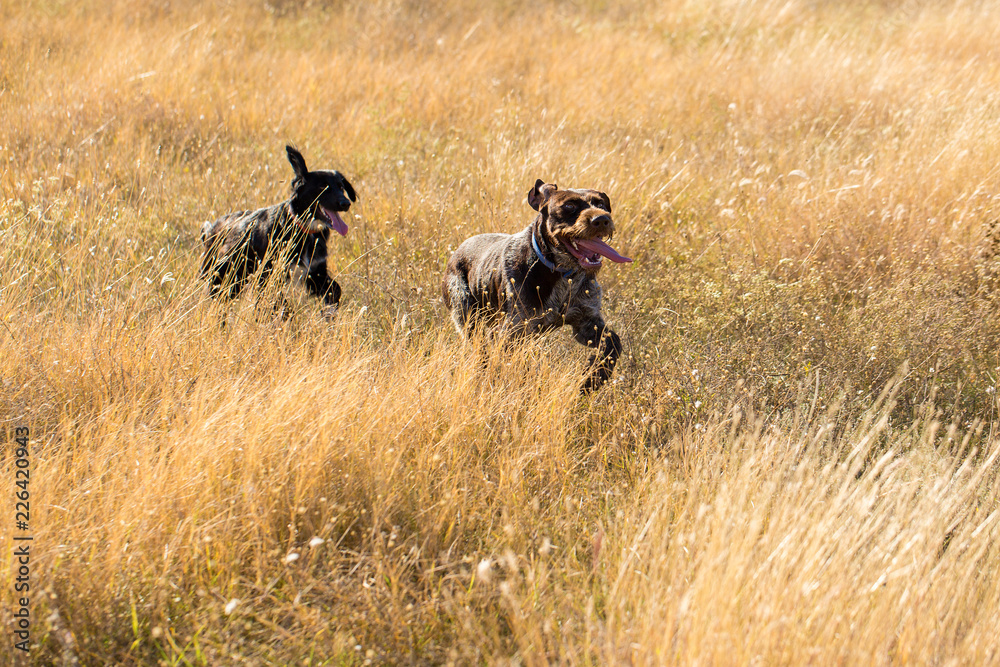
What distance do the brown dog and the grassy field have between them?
0.70 feet

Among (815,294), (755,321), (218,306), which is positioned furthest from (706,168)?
(218,306)

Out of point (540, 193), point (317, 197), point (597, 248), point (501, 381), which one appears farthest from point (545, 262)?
point (317, 197)

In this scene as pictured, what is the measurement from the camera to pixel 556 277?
154 inches

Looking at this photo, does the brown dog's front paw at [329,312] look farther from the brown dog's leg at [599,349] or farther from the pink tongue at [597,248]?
the pink tongue at [597,248]

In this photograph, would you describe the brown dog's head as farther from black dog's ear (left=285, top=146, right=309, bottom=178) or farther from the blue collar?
black dog's ear (left=285, top=146, right=309, bottom=178)

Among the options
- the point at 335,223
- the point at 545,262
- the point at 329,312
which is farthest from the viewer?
the point at 335,223

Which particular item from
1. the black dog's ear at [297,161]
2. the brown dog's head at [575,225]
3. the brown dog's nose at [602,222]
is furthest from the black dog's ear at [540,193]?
the black dog's ear at [297,161]

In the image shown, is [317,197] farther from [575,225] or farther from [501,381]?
[501,381]

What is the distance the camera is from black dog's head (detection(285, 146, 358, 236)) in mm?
4555

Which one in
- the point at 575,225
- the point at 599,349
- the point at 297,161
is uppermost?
the point at 575,225

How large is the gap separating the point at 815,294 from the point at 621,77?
4731mm

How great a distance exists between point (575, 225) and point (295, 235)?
1856 millimetres

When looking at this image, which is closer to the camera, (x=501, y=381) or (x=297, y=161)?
(x=501, y=381)

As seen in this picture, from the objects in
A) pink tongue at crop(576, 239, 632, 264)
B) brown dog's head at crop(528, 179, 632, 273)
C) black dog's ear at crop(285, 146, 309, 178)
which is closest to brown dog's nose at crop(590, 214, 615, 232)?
brown dog's head at crop(528, 179, 632, 273)
